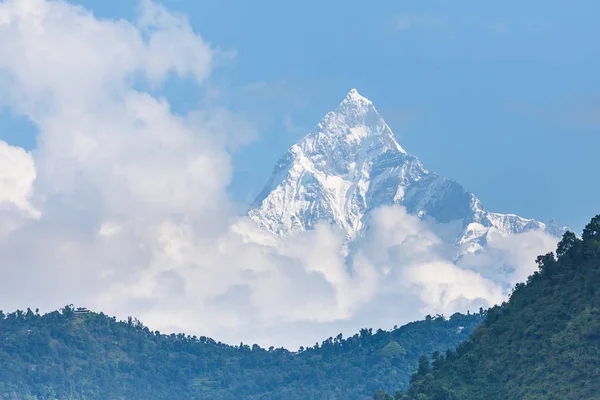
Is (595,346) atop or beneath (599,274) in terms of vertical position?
beneath

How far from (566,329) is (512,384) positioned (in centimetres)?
1146

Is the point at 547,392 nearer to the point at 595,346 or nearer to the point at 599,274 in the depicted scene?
the point at 595,346

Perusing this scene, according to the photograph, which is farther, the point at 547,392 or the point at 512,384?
the point at 512,384

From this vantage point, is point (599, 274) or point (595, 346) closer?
point (595, 346)

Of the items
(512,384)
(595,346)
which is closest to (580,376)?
(595,346)

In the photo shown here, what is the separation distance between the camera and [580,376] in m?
184

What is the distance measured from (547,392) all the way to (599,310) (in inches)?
525

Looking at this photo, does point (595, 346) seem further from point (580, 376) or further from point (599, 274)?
point (599, 274)

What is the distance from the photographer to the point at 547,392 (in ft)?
614

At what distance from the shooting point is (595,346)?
186 metres

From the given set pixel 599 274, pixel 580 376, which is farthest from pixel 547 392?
pixel 599 274

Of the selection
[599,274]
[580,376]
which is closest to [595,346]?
[580,376]

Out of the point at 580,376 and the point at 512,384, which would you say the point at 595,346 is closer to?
the point at 580,376

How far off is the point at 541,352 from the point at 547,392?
1152 cm
